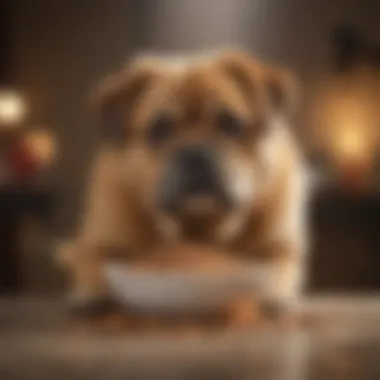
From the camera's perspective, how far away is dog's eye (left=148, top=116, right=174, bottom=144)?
983 millimetres

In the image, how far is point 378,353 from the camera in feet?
2.95

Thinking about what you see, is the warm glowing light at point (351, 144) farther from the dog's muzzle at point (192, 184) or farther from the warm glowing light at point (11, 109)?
the warm glowing light at point (11, 109)

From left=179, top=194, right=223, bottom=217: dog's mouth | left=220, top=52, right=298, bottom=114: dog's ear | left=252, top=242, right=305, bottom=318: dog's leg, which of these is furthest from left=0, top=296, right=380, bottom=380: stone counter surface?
left=220, top=52, right=298, bottom=114: dog's ear

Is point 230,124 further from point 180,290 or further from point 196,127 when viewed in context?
point 180,290

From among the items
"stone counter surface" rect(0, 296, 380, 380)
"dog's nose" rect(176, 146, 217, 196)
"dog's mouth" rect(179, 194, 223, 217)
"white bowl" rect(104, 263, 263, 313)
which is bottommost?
"stone counter surface" rect(0, 296, 380, 380)

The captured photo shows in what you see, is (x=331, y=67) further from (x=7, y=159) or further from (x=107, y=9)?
(x=7, y=159)

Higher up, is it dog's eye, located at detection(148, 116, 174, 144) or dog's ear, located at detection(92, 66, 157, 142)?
dog's ear, located at detection(92, 66, 157, 142)

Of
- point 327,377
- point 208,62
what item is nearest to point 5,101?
point 208,62

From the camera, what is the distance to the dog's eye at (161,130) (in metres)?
0.98

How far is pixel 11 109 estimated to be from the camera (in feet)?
3.29

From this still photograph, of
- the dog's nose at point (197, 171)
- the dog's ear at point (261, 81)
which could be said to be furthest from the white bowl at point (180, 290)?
the dog's ear at point (261, 81)

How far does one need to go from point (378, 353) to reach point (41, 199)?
0.45 metres

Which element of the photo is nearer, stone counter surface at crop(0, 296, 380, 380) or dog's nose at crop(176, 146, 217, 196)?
stone counter surface at crop(0, 296, 380, 380)

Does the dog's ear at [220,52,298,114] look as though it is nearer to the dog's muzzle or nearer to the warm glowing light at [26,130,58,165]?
the dog's muzzle
